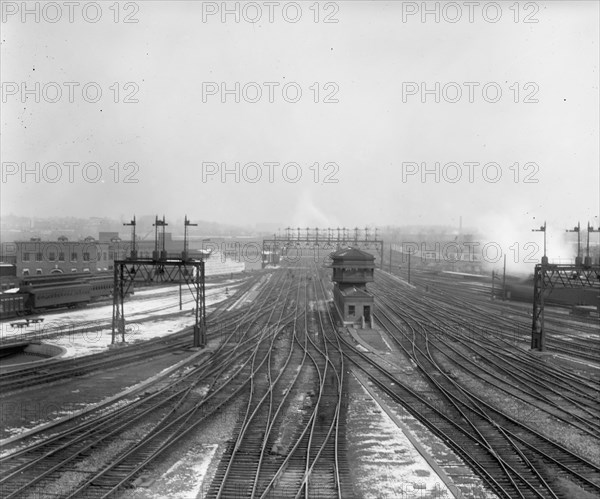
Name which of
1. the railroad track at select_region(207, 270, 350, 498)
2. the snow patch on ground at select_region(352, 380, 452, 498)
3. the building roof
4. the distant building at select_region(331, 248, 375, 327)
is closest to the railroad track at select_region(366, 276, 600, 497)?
the snow patch on ground at select_region(352, 380, 452, 498)

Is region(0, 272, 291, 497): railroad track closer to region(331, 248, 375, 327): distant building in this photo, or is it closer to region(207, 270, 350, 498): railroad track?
region(207, 270, 350, 498): railroad track

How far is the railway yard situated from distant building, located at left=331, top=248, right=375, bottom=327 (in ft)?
4.39

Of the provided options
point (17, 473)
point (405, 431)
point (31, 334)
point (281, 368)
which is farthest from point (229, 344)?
point (17, 473)

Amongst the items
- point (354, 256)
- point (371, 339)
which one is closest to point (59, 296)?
point (354, 256)

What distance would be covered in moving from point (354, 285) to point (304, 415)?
1862 cm

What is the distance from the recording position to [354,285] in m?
33.8

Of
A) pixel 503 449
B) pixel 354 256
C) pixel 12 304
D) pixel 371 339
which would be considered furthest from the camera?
pixel 12 304

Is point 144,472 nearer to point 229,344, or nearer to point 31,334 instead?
point 229,344

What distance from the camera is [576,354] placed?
25484 mm

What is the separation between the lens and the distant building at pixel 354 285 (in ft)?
107

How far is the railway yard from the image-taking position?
36.6 feet

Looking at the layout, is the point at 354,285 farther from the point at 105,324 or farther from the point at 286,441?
the point at 286,441

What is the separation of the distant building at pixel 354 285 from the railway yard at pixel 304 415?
1339 millimetres

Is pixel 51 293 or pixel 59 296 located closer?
pixel 51 293
